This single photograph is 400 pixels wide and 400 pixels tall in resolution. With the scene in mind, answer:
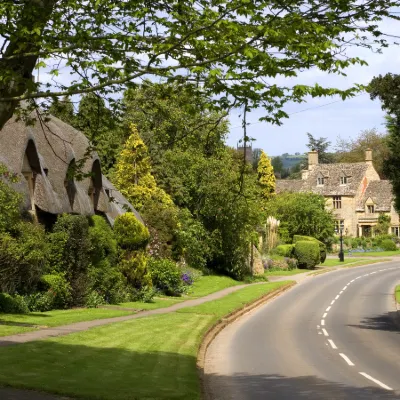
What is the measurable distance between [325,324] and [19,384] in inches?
776

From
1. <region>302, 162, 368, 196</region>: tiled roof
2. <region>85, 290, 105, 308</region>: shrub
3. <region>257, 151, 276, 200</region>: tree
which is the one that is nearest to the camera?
<region>85, 290, 105, 308</region>: shrub

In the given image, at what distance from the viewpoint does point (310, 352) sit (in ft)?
73.0

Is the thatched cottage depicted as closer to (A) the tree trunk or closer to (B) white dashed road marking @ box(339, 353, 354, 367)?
(B) white dashed road marking @ box(339, 353, 354, 367)

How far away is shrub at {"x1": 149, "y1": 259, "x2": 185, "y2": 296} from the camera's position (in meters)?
41.5

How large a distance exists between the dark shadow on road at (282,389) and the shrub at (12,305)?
1184 cm

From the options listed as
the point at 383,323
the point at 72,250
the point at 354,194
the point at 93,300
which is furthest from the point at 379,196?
the point at 72,250

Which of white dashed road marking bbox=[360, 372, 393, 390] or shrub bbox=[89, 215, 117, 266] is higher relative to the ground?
shrub bbox=[89, 215, 117, 266]

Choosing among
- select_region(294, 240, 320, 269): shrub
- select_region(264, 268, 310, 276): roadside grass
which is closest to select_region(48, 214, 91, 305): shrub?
select_region(264, 268, 310, 276): roadside grass

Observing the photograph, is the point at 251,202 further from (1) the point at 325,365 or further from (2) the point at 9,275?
(1) the point at 325,365

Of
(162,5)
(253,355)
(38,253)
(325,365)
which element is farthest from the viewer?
(38,253)

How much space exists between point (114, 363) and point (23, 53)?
7980 millimetres

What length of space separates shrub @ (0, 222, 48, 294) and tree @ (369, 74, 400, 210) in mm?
12546

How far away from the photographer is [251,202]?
54.8 metres

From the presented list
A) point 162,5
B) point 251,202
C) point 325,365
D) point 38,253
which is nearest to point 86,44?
point 162,5
